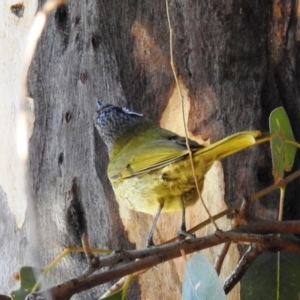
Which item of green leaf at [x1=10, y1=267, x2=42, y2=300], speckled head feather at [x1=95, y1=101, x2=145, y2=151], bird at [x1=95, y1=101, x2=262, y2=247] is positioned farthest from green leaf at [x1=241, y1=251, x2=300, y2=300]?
speckled head feather at [x1=95, y1=101, x2=145, y2=151]

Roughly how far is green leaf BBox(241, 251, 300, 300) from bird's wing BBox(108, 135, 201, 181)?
221 millimetres

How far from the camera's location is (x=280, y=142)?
3.43ft

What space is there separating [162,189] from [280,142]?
0.29 m

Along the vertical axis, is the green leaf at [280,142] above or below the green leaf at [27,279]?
above

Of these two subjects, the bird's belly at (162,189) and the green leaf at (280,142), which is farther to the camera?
the bird's belly at (162,189)

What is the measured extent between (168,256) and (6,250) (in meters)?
0.83

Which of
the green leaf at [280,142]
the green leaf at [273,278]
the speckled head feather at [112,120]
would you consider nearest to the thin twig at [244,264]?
the green leaf at [273,278]

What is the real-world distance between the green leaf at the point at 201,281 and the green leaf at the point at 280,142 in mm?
180

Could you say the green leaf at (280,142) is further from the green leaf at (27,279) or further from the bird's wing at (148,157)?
the green leaf at (27,279)

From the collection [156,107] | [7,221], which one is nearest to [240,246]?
[156,107]

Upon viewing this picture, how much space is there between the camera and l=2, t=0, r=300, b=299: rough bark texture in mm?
1335

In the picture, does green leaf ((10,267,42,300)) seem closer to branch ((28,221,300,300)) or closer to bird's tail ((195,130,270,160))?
branch ((28,221,300,300))

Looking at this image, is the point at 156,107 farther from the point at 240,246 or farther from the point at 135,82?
the point at 240,246

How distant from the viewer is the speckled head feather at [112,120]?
1408mm
